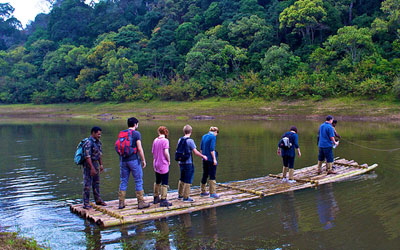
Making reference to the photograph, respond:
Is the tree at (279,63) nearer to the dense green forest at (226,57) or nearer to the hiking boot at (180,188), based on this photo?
the dense green forest at (226,57)

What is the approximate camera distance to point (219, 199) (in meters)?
9.88

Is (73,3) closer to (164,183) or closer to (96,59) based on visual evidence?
(96,59)

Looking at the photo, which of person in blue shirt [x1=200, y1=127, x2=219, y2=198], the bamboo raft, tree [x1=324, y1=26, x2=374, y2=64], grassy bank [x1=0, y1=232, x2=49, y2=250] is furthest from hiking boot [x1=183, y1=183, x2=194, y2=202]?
tree [x1=324, y1=26, x2=374, y2=64]

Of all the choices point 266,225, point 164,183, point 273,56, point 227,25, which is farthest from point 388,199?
point 227,25

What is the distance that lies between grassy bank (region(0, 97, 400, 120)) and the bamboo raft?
96.2 feet

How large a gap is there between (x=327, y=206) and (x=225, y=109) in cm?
4097

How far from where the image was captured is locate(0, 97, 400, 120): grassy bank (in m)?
→ 40.5

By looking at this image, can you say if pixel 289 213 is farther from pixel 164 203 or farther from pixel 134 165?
pixel 134 165

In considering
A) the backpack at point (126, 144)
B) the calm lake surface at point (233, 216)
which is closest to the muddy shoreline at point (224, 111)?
the calm lake surface at point (233, 216)

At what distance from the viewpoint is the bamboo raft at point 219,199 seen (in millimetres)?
8594

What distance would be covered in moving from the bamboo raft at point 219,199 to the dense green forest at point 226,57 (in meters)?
32.8

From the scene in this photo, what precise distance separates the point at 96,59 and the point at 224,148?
6257 centimetres

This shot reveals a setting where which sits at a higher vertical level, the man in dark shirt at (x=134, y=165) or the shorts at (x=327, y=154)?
the man in dark shirt at (x=134, y=165)

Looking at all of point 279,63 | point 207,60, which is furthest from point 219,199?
point 207,60
